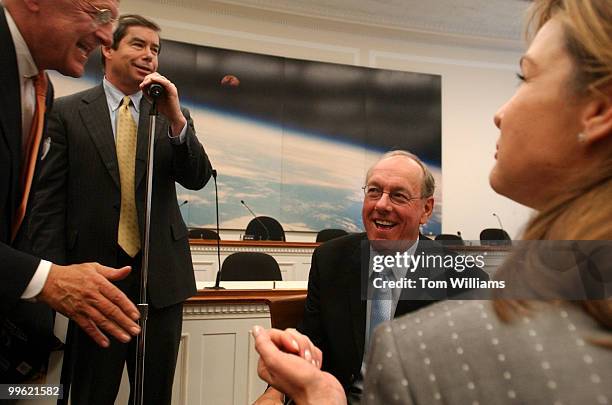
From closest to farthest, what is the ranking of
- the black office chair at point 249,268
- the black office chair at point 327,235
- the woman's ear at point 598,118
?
the woman's ear at point 598,118 < the black office chair at point 249,268 < the black office chair at point 327,235

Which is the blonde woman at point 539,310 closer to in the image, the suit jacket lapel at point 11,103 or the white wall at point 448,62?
the suit jacket lapel at point 11,103

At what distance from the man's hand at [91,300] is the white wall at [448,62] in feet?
23.2

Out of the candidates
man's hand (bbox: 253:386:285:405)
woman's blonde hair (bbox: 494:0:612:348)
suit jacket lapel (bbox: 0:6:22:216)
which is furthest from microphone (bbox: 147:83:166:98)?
woman's blonde hair (bbox: 494:0:612:348)

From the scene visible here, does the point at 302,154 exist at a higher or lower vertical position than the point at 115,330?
higher

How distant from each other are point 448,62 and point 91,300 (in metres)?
9.11

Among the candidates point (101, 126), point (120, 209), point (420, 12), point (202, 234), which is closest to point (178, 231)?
point (120, 209)

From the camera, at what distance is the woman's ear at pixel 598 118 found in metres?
0.59

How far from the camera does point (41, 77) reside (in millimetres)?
→ 1541

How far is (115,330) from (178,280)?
0.69m

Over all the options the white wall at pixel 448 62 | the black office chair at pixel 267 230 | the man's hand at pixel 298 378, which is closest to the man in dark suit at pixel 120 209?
the man's hand at pixel 298 378

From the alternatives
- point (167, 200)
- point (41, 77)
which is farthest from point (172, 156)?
point (41, 77)

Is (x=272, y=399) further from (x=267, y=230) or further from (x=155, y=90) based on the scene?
(x=267, y=230)

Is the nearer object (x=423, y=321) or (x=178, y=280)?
(x=423, y=321)

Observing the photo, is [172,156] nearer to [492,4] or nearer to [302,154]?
[302,154]
